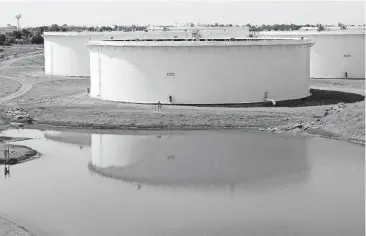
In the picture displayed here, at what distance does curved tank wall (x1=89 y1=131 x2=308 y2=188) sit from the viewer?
87.7ft

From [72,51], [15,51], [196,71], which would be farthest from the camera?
[15,51]

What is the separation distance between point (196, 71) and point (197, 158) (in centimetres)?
1125

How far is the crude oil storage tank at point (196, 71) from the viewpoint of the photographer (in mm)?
40312

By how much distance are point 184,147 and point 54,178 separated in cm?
808

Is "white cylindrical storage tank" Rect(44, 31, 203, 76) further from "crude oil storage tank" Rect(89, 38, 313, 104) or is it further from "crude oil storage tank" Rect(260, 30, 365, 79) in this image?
"crude oil storage tank" Rect(89, 38, 313, 104)

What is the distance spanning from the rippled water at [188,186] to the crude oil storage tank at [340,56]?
24.4 meters

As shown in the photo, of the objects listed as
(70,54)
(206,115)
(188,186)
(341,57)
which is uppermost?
(70,54)

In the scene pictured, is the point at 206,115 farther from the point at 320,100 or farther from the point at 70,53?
the point at 70,53

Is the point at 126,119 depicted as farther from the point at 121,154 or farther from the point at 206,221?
the point at 206,221

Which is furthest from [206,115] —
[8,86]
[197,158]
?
[8,86]

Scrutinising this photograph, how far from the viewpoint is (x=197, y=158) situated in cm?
3006

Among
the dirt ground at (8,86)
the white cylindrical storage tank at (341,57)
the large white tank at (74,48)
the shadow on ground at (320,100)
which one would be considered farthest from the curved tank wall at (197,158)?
Answer: the large white tank at (74,48)

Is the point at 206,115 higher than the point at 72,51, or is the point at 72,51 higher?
the point at 72,51

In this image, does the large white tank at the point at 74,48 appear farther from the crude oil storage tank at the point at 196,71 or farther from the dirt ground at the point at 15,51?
the crude oil storage tank at the point at 196,71
